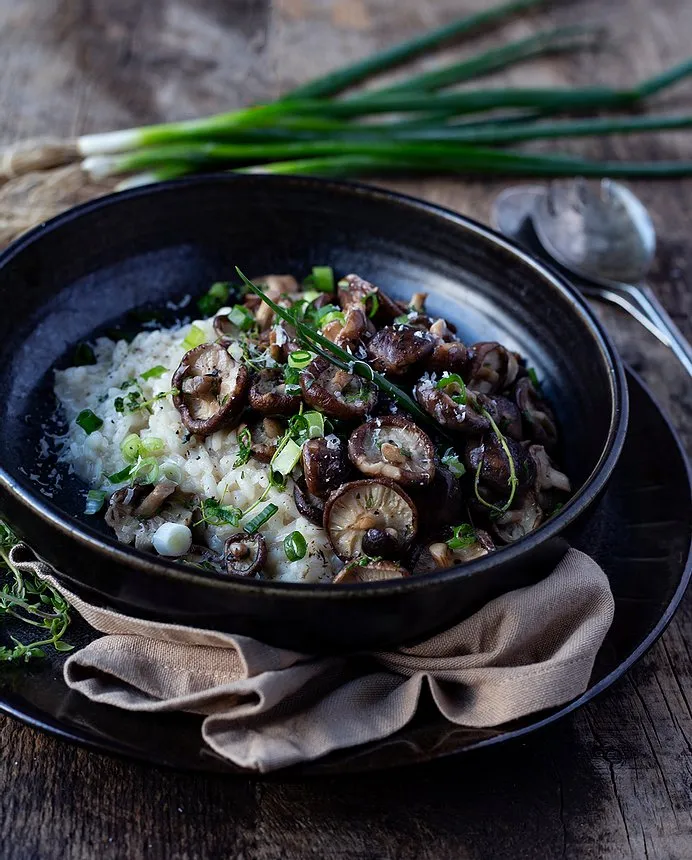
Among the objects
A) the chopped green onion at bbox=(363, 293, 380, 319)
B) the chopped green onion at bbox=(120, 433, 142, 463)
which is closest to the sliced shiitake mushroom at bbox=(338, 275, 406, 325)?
the chopped green onion at bbox=(363, 293, 380, 319)

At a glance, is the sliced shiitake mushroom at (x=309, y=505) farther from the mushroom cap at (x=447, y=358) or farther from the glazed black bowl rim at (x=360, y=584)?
the mushroom cap at (x=447, y=358)

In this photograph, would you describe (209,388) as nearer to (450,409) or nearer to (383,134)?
(450,409)

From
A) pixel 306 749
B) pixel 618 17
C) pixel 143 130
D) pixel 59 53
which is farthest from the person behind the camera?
pixel 618 17

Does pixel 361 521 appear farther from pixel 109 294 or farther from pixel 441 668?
pixel 109 294

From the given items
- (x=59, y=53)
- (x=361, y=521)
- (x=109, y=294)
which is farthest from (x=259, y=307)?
(x=59, y=53)

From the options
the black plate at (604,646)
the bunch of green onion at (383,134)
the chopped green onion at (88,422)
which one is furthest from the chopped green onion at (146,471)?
the bunch of green onion at (383,134)

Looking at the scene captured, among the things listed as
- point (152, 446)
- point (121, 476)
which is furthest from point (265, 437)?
point (121, 476)

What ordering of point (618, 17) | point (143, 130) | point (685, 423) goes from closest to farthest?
point (685, 423) < point (143, 130) < point (618, 17)

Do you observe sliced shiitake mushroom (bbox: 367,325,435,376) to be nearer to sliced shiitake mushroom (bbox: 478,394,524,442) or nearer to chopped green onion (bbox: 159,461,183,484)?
sliced shiitake mushroom (bbox: 478,394,524,442)
